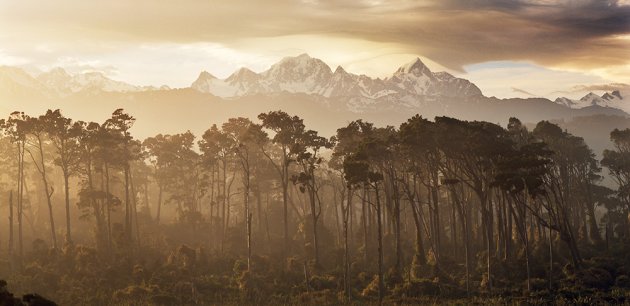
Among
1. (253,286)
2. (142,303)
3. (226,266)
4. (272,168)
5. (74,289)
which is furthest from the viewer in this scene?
(272,168)

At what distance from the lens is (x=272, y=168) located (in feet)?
277

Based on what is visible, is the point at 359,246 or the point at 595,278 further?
the point at 359,246

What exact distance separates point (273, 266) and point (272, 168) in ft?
89.1

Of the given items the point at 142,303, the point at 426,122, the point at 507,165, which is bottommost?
the point at 142,303

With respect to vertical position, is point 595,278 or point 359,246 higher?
point 359,246

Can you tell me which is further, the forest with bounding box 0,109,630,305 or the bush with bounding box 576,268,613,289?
the forest with bounding box 0,109,630,305

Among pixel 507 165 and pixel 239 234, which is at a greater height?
pixel 507 165

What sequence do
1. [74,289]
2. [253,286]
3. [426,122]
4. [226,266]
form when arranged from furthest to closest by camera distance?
[226,266], [426,122], [253,286], [74,289]

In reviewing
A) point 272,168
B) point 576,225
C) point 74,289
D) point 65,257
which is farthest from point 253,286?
point 576,225

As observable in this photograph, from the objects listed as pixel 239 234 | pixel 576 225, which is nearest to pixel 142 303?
pixel 239 234

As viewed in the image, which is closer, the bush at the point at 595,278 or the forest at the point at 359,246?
the bush at the point at 595,278

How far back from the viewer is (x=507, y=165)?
46312 millimetres

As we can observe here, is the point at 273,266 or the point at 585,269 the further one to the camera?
the point at 273,266

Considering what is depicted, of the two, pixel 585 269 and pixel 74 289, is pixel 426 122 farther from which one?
pixel 74 289
